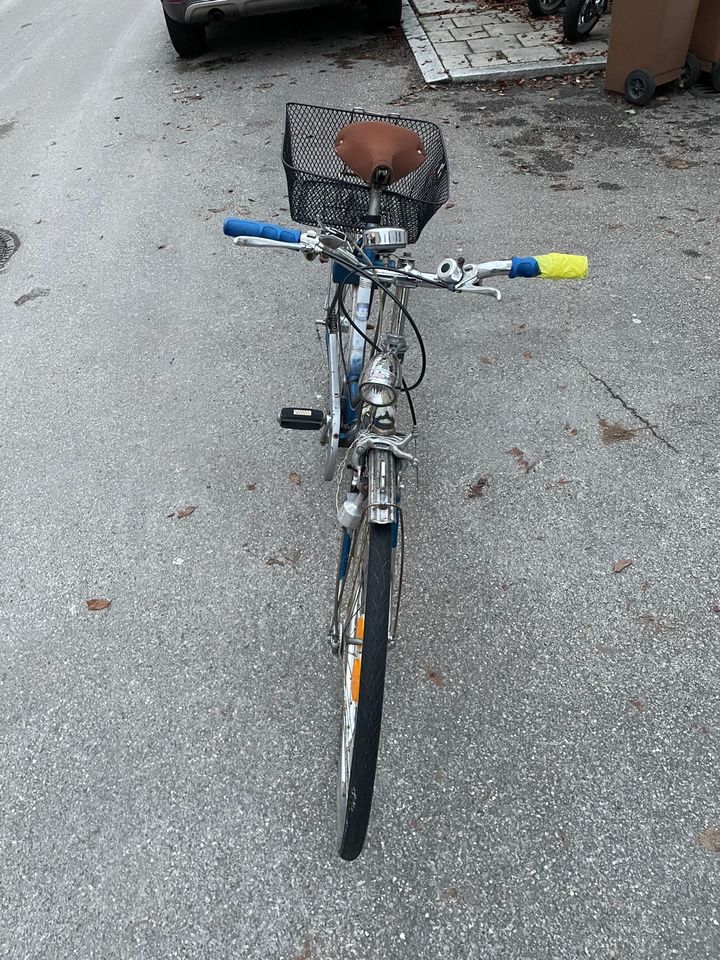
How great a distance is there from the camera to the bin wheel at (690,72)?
21.1 feet

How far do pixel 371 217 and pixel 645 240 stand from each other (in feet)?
10.2

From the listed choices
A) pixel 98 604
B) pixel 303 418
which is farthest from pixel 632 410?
pixel 98 604

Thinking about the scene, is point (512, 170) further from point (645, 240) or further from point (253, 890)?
point (253, 890)

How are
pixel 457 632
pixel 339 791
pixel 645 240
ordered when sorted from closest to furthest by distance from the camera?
pixel 339 791 → pixel 457 632 → pixel 645 240

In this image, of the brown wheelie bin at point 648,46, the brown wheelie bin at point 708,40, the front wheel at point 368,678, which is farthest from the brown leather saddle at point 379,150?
the brown wheelie bin at point 708,40

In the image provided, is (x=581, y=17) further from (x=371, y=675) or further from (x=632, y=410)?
(x=371, y=675)

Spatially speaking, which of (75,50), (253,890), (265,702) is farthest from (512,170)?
(75,50)

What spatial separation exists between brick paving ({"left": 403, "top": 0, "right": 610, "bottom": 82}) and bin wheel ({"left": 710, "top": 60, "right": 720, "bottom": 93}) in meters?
1.09

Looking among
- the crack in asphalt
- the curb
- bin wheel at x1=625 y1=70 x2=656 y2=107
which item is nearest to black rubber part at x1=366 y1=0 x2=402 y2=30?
the curb

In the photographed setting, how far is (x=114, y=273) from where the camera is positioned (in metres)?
4.88

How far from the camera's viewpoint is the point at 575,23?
725cm

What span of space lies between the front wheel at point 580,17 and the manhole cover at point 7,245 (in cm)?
577

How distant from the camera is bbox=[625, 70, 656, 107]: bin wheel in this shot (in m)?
6.20

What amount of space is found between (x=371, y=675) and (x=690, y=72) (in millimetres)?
7085
